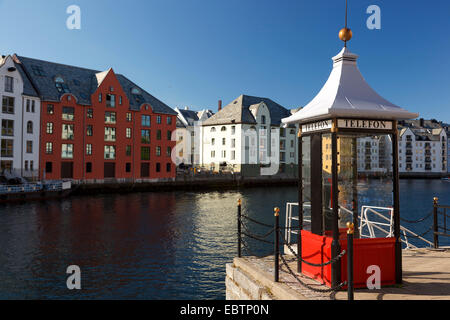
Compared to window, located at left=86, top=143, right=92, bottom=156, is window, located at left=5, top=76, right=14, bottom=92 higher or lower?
higher

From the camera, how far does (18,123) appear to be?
5181 centimetres

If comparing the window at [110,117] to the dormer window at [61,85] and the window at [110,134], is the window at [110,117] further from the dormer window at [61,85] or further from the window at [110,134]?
the dormer window at [61,85]

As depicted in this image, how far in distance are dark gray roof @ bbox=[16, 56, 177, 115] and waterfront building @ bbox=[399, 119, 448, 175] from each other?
364 feet

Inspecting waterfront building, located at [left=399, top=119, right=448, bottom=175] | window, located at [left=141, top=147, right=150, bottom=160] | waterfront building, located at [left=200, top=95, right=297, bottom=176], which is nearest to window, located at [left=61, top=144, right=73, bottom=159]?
window, located at [left=141, top=147, right=150, bottom=160]

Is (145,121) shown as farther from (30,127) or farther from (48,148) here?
(30,127)

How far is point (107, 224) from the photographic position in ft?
95.5

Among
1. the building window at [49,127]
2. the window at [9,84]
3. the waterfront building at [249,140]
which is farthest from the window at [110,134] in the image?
the waterfront building at [249,140]

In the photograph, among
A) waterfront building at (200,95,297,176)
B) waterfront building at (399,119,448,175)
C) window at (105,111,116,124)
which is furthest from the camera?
waterfront building at (399,119,448,175)

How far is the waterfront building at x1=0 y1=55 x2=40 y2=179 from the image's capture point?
5000 centimetres

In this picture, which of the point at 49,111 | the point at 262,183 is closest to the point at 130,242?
the point at 49,111

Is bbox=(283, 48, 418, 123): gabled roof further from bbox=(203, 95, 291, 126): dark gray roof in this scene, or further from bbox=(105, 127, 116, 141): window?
bbox=(203, 95, 291, 126): dark gray roof

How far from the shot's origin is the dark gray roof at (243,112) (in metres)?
84.3
